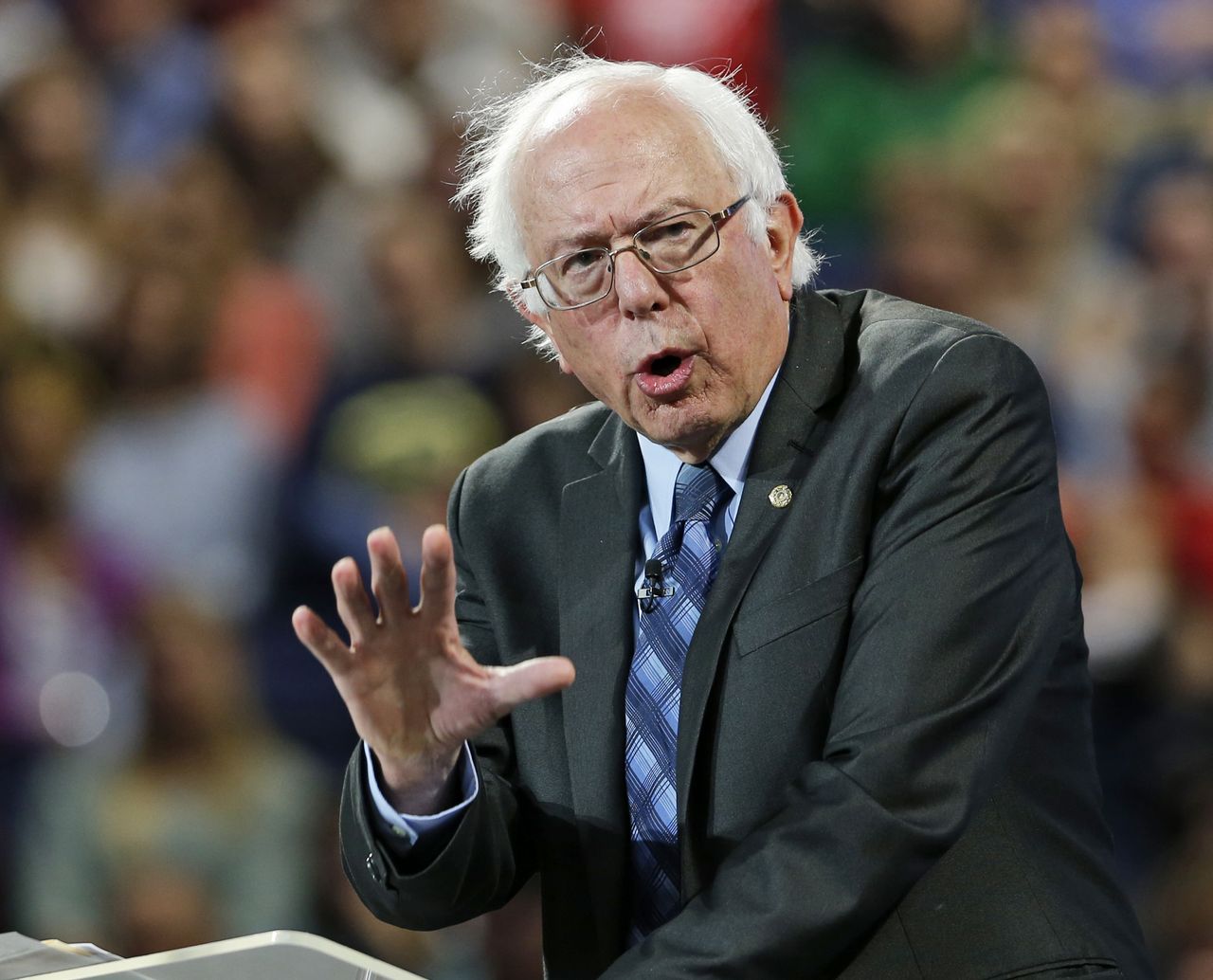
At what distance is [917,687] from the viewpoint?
1.46m

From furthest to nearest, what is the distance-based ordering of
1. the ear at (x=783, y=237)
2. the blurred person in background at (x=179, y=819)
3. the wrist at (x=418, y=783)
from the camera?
1. the blurred person in background at (x=179, y=819)
2. the ear at (x=783, y=237)
3. the wrist at (x=418, y=783)

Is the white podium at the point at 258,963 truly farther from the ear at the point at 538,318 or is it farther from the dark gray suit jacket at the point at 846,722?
the ear at the point at 538,318

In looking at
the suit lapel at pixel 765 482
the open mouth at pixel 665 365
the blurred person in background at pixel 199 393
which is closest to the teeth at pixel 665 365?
the open mouth at pixel 665 365

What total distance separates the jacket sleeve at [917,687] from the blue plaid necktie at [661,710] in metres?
0.17

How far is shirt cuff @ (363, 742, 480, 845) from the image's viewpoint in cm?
159

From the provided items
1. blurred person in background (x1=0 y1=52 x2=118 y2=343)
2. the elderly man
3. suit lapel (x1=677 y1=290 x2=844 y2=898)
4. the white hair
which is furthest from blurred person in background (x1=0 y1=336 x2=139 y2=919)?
suit lapel (x1=677 y1=290 x2=844 y2=898)

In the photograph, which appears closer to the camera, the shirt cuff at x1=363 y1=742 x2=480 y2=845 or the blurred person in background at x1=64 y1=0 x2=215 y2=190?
the shirt cuff at x1=363 y1=742 x2=480 y2=845

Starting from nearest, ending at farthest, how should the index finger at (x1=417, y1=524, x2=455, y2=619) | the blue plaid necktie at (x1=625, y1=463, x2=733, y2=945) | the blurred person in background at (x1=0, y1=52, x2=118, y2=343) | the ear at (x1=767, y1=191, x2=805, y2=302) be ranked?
the index finger at (x1=417, y1=524, x2=455, y2=619) < the blue plaid necktie at (x1=625, y1=463, x2=733, y2=945) < the ear at (x1=767, y1=191, x2=805, y2=302) < the blurred person in background at (x1=0, y1=52, x2=118, y2=343)

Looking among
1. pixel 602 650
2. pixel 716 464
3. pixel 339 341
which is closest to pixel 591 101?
pixel 716 464

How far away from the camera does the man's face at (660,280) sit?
1.68 metres

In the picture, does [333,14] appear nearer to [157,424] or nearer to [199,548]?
[157,424]

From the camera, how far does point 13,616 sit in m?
3.86

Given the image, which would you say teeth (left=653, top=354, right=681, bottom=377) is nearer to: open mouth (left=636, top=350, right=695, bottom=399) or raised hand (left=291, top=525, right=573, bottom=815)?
open mouth (left=636, top=350, right=695, bottom=399)

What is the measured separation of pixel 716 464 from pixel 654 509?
109 mm
